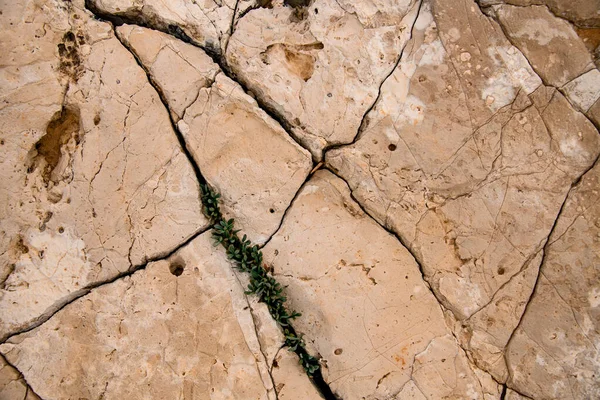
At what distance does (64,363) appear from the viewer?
126 inches

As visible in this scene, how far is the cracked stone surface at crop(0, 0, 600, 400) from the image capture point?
127 inches

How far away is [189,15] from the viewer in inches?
135

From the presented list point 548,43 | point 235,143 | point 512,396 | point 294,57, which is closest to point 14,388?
point 235,143

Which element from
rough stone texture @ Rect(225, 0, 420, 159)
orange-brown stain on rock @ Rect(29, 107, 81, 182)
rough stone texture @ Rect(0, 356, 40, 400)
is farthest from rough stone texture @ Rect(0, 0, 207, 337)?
rough stone texture @ Rect(225, 0, 420, 159)

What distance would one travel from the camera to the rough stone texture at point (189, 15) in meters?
3.42

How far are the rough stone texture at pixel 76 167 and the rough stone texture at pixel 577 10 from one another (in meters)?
2.43

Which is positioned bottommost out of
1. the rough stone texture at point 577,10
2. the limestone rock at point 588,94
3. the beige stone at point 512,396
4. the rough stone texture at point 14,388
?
the rough stone texture at point 14,388

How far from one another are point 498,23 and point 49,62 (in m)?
2.76

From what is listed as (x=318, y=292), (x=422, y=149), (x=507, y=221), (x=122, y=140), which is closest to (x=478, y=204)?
(x=507, y=221)

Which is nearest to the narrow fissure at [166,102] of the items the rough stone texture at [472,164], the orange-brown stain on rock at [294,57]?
the orange-brown stain on rock at [294,57]

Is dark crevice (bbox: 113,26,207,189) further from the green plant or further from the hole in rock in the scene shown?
the hole in rock

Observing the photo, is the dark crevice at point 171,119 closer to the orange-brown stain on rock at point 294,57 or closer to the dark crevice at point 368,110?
the orange-brown stain on rock at point 294,57

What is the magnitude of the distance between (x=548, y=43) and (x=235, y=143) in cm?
200

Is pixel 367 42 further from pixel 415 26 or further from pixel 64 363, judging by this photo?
pixel 64 363
